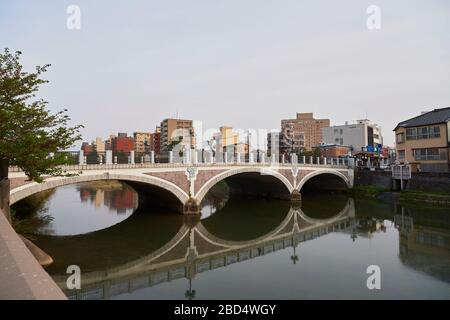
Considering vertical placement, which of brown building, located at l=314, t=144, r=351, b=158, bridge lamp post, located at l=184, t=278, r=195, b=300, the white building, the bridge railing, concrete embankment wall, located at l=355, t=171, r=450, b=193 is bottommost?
bridge lamp post, located at l=184, t=278, r=195, b=300

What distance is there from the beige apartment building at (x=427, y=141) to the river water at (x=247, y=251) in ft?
31.1

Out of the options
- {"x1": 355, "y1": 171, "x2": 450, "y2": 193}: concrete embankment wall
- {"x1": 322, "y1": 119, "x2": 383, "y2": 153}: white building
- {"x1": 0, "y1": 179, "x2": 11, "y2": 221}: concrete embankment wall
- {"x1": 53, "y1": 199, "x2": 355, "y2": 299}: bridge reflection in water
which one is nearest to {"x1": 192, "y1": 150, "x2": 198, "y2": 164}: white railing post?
{"x1": 53, "y1": 199, "x2": 355, "y2": 299}: bridge reflection in water

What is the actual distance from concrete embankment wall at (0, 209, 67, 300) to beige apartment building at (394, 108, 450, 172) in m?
40.2

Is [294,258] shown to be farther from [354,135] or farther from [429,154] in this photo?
[354,135]

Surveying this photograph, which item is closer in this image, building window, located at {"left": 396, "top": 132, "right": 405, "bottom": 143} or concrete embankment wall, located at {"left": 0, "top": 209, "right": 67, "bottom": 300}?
concrete embankment wall, located at {"left": 0, "top": 209, "right": 67, "bottom": 300}

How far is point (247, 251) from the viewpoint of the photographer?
56.1 ft

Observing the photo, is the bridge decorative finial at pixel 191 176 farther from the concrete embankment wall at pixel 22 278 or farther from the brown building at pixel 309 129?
the brown building at pixel 309 129

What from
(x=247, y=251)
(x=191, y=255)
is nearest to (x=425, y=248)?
(x=247, y=251)

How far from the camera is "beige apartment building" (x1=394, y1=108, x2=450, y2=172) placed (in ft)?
116

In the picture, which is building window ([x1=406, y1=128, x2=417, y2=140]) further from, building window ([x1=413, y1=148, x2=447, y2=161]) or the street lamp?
the street lamp

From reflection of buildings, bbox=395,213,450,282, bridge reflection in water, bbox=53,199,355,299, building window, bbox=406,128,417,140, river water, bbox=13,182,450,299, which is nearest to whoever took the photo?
river water, bbox=13,182,450,299

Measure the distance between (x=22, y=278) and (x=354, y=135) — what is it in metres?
87.8

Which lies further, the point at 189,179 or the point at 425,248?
the point at 189,179
